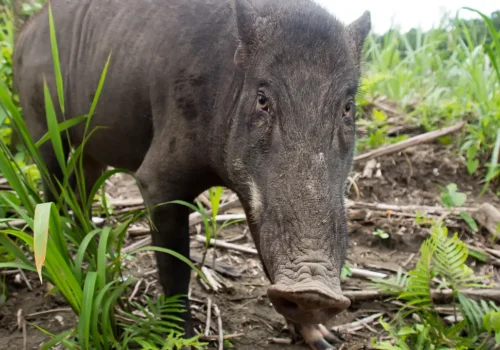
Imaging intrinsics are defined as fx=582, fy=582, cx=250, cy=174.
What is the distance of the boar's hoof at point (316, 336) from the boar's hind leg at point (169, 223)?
533 mm

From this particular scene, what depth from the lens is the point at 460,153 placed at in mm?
4426

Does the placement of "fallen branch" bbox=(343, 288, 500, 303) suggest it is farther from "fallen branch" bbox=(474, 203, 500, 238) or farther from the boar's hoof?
"fallen branch" bbox=(474, 203, 500, 238)

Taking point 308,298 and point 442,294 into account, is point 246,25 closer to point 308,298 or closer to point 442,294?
point 308,298

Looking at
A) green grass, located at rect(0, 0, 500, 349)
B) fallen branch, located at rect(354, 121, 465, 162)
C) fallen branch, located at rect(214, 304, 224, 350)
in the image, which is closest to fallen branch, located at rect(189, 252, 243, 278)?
green grass, located at rect(0, 0, 500, 349)

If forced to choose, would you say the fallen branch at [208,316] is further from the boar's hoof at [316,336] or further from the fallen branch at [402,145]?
the fallen branch at [402,145]

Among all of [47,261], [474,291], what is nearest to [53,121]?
[47,261]

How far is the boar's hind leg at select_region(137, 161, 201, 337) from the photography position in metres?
2.64

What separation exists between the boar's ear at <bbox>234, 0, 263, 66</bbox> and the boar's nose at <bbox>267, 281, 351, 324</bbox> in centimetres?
103

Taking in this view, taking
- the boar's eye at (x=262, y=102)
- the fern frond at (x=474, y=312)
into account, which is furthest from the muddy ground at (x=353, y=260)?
the boar's eye at (x=262, y=102)

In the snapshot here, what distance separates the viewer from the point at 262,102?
2.27 metres

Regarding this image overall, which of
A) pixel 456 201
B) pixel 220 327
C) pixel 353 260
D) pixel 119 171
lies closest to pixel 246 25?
pixel 119 171

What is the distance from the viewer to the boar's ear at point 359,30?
8.38ft

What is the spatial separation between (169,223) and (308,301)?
A: 110 centimetres

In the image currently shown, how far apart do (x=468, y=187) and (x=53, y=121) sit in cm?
307
